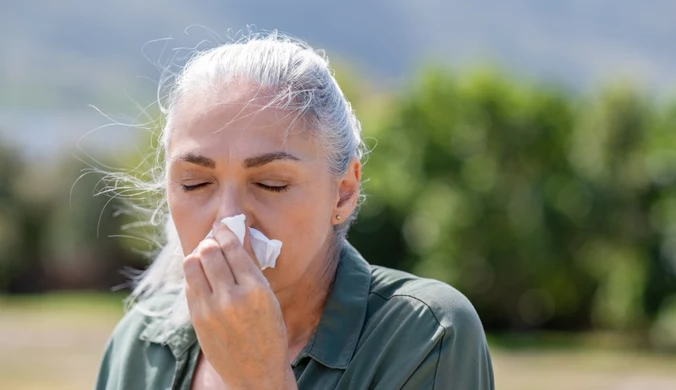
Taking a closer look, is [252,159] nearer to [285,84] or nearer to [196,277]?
[285,84]

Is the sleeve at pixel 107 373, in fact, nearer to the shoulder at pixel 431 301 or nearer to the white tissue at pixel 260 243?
the white tissue at pixel 260 243

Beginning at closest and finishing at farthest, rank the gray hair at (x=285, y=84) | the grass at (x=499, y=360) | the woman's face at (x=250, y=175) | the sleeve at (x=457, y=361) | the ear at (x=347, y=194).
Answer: the sleeve at (x=457, y=361) → the woman's face at (x=250, y=175) → the gray hair at (x=285, y=84) → the ear at (x=347, y=194) → the grass at (x=499, y=360)

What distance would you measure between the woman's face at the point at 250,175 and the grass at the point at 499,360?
641 inches

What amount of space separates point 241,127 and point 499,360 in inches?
908

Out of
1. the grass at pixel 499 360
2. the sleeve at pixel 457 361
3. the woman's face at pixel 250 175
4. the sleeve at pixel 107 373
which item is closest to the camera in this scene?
the sleeve at pixel 457 361

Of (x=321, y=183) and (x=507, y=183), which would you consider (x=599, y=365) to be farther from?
(x=321, y=183)

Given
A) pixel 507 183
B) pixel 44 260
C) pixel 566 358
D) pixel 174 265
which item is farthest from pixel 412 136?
pixel 174 265

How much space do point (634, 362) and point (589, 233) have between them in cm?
478

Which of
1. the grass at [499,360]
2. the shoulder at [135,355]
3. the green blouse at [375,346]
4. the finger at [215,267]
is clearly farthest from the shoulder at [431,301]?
the grass at [499,360]

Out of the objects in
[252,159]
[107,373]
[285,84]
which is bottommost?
[107,373]

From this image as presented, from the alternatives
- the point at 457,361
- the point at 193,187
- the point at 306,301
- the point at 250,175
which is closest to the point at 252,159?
the point at 250,175

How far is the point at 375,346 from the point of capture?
2.46 m

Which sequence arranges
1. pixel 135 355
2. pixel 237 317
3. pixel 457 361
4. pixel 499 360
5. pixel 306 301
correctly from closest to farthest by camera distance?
pixel 237 317 < pixel 457 361 < pixel 306 301 < pixel 135 355 < pixel 499 360

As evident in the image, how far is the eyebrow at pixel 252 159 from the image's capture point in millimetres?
2424
